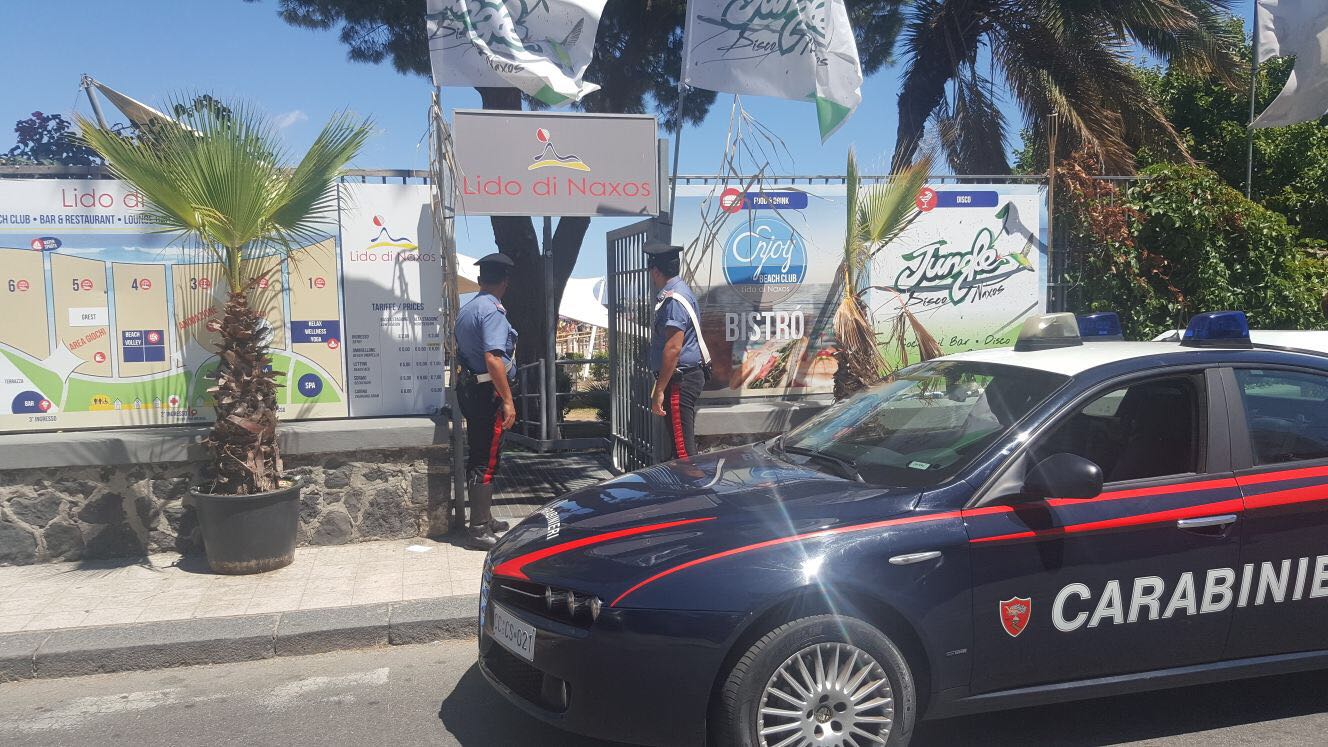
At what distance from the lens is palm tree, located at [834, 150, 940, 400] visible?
7.67 m

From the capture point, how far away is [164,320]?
6625 mm

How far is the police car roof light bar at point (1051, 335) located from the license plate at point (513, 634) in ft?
8.37

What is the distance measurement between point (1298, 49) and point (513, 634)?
9892 mm

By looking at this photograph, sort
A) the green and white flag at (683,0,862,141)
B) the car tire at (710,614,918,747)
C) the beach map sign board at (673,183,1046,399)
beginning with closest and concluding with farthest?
the car tire at (710,614,918,747) < the green and white flag at (683,0,862,141) < the beach map sign board at (673,183,1046,399)

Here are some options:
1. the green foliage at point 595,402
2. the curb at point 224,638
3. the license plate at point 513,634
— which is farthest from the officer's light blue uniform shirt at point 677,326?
the green foliage at point 595,402

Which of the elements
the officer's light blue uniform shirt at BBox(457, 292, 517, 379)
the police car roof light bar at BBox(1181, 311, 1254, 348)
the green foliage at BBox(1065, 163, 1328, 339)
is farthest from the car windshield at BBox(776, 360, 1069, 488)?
the green foliage at BBox(1065, 163, 1328, 339)

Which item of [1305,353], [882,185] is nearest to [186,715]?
[1305,353]

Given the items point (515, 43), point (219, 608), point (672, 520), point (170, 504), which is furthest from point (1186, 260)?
point (170, 504)

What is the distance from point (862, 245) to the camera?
796cm

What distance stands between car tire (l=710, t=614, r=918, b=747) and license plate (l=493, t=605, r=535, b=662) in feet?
2.29

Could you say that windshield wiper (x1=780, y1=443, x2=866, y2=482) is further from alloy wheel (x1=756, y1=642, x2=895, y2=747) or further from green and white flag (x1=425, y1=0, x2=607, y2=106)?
green and white flag (x1=425, y1=0, x2=607, y2=106)

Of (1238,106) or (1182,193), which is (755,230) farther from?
(1238,106)

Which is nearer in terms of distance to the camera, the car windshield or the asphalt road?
the car windshield

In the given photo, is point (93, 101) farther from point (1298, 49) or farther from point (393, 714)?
point (1298, 49)
